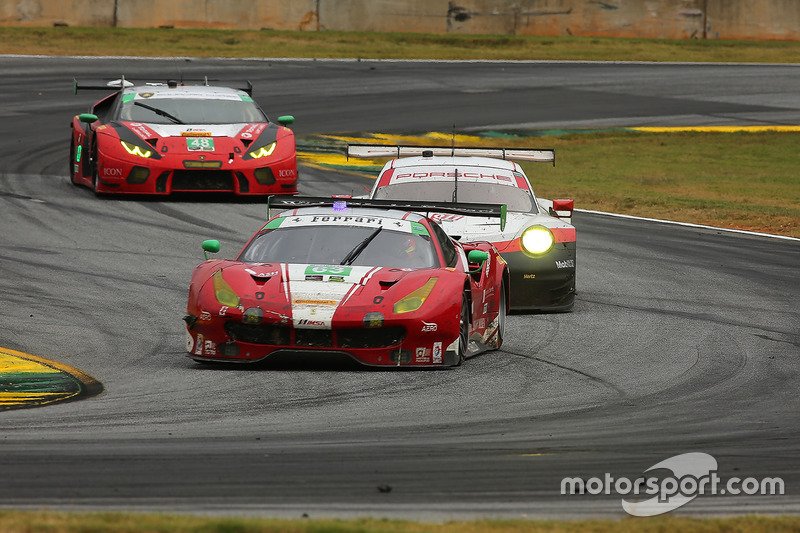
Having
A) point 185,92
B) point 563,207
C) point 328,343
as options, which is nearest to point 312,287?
point 328,343

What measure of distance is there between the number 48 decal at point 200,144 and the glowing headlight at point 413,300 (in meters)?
7.93

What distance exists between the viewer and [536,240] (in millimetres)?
11602

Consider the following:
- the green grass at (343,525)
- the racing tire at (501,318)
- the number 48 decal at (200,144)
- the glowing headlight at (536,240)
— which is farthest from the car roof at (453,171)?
the green grass at (343,525)

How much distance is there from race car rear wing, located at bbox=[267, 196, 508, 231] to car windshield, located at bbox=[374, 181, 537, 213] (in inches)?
69.2

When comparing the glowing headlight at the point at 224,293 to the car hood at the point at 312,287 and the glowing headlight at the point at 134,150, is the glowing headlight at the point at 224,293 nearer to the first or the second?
the car hood at the point at 312,287

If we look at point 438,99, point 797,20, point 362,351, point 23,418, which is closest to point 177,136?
point 362,351

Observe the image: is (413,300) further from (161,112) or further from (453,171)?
(161,112)

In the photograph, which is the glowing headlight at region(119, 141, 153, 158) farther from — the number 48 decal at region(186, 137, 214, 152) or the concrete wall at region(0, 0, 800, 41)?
the concrete wall at region(0, 0, 800, 41)

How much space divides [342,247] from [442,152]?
Result: 16.5ft

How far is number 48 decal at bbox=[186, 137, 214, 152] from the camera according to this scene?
16.2 meters

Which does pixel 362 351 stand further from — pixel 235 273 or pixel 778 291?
pixel 778 291

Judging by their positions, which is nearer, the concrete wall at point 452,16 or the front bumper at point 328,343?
the front bumper at point 328,343

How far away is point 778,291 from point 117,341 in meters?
6.32

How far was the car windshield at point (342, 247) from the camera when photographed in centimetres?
934
